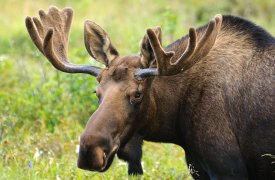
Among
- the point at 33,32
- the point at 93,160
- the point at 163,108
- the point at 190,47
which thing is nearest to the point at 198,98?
the point at 163,108

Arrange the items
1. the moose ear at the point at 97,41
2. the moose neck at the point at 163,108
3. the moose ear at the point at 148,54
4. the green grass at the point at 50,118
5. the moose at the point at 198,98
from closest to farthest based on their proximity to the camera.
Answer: the moose at the point at 198,98, the moose ear at the point at 148,54, the moose neck at the point at 163,108, the moose ear at the point at 97,41, the green grass at the point at 50,118

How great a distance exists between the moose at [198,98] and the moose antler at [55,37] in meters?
0.02

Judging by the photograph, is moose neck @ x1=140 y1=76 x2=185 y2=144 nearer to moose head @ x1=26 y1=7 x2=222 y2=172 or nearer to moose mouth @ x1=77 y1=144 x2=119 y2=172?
moose head @ x1=26 y1=7 x2=222 y2=172

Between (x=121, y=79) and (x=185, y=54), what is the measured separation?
46cm

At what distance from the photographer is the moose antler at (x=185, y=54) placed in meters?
5.96

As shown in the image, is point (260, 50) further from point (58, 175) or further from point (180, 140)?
point (58, 175)

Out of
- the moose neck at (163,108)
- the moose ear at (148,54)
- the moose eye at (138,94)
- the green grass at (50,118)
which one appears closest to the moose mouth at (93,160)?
the moose eye at (138,94)

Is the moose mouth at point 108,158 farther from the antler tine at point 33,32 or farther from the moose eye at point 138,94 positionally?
the antler tine at point 33,32

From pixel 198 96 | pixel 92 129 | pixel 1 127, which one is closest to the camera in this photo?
pixel 92 129

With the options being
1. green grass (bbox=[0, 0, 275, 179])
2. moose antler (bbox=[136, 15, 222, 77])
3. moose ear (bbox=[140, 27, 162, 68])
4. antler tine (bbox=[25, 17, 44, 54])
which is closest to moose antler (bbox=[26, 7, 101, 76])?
antler tine (bbox=[25, 17, 44, 54])

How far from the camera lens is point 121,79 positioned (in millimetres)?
6141

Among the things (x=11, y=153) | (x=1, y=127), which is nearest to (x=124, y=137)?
(x=11, y=153)

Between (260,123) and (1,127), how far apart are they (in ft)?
9.18

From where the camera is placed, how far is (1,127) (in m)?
8.09
